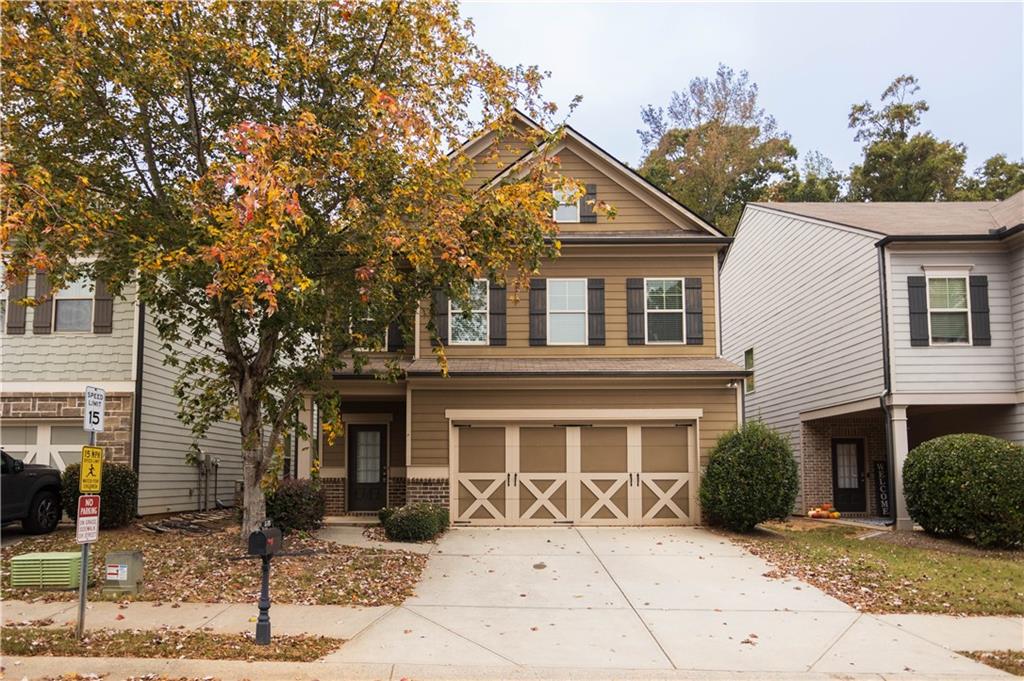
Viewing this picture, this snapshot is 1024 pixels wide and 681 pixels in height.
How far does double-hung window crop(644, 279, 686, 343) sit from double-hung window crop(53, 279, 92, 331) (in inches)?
453

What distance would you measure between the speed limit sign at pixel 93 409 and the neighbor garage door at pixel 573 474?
30.8 ft

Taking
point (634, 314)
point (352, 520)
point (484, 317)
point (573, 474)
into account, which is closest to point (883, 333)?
point (634, 314)

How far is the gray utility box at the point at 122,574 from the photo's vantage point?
32.9 feet

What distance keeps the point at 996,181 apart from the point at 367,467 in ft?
107

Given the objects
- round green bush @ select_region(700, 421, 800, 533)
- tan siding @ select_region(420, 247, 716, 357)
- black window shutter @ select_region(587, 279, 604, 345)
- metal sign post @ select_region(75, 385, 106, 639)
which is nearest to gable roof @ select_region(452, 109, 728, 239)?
tan siding @ select_region(420, 247, 716, 357)

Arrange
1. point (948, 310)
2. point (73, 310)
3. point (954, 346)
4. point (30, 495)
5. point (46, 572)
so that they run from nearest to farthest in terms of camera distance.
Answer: point (46, 572) < point (30, 495) < point (73, 310) < point (954, 346) < point (948, 310)

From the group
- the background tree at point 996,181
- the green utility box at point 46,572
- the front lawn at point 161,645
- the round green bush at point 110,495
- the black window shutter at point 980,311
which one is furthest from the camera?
the background tree at point 996,181

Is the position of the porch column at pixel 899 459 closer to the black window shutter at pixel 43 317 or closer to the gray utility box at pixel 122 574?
the gray utility box at pixel 122 574

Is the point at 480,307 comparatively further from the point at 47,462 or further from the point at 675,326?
the point at 47,462

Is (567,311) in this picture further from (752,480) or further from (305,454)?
(305,454)

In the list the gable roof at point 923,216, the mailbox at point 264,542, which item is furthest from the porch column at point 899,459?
the mailbox at point 264,542

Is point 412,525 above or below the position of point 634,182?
below

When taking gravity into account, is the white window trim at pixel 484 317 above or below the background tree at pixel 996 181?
below

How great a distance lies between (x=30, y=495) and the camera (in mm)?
13719
